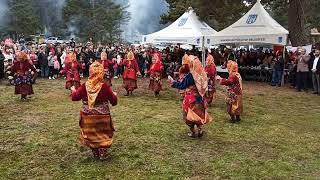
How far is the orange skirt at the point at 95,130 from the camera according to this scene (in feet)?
23.8

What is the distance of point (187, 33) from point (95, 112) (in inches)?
549

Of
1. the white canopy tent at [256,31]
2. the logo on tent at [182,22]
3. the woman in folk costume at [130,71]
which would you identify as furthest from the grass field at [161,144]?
the logo on tent at [182,22]

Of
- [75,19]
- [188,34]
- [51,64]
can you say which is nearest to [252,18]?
[188,34]

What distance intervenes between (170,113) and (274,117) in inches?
101

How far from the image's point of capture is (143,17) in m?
57.6

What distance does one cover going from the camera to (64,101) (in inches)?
545

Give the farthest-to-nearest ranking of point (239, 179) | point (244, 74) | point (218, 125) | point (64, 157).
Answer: point (244, 74), point (218, 125), point (64, 157), point (239, 179)

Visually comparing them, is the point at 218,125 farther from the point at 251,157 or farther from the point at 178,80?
the point at 251,157

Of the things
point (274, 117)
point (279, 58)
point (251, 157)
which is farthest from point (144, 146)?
point (279, 58)

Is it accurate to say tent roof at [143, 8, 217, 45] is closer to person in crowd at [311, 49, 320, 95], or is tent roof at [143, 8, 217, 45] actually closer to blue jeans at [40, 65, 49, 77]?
blue jeans at [40, 65, 49, 77]

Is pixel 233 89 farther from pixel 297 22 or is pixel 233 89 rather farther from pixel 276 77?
pixel 297 22

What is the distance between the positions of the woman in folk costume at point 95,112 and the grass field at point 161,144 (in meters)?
0.35

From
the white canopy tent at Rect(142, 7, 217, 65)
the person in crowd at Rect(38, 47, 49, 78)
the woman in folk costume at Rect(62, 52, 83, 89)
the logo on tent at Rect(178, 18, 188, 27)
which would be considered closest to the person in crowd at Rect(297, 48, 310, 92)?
the white canopy tent at Rect(142, 7, 217, 65)

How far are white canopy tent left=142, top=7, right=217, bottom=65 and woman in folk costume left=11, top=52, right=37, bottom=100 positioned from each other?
8.51 metres
